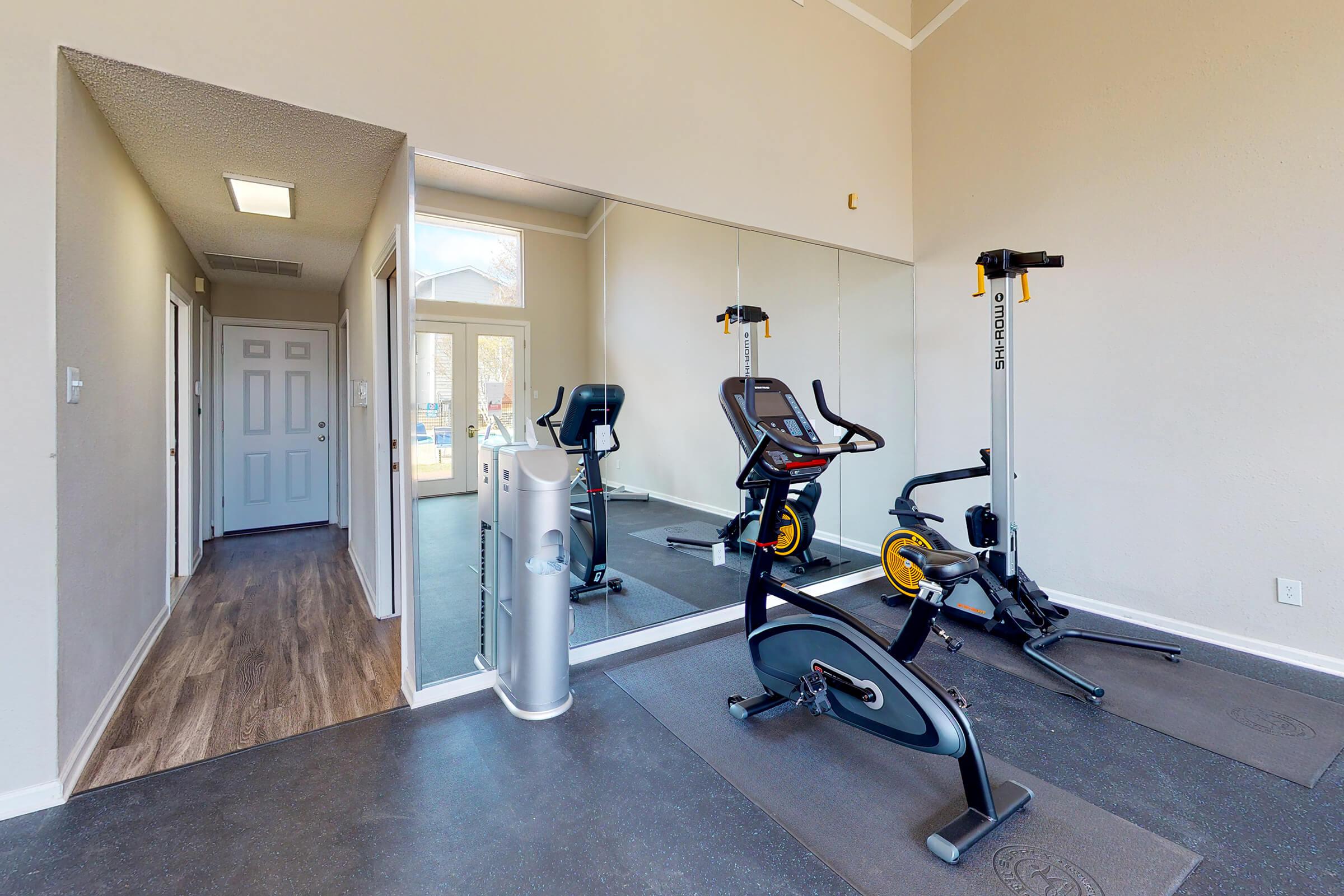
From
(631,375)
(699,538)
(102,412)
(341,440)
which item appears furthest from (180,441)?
(699,538)

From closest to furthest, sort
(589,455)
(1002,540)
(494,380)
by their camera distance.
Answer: (494,380)
(589,455)
(1002,540)

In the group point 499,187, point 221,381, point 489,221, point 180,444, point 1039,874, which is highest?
point 499,187

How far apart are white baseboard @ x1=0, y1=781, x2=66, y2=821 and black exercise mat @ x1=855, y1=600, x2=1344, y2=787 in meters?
3.55

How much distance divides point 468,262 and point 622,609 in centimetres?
196

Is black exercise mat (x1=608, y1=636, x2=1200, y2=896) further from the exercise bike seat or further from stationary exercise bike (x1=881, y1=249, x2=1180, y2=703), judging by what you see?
stationary exercise bike (x1=881, y1=249, x2=1180, y2=703)

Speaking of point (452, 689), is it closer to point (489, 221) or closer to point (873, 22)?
point (489, 221)

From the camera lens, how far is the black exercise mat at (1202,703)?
209 centimetres

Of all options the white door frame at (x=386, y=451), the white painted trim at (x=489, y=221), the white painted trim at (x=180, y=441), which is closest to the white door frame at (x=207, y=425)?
the white painted trim at (x=180, y=441)

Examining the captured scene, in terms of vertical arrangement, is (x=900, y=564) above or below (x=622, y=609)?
above

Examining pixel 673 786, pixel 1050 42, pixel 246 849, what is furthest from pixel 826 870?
pixel 1050 42

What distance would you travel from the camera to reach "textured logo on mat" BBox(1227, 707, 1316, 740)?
2201 mm

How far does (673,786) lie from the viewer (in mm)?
1921

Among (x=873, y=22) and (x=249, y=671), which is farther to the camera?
(x=873, y=22)

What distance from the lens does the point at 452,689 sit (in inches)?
99.6
